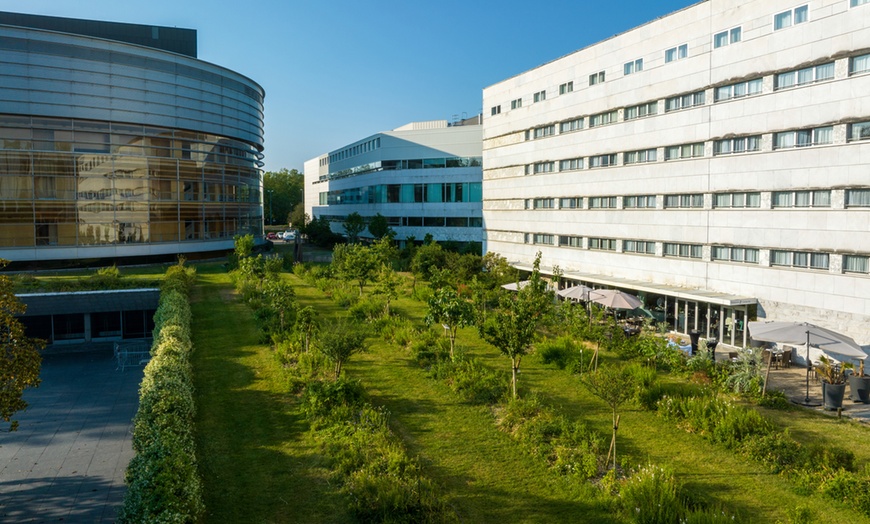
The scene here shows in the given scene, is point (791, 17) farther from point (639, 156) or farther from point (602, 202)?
point (602, 202)

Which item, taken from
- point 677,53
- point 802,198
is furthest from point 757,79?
point 802,198

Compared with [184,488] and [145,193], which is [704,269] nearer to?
[184,488]

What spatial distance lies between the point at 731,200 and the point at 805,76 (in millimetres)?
5767

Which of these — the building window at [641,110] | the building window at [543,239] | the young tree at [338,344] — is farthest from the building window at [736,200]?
the young tree at [338,344]

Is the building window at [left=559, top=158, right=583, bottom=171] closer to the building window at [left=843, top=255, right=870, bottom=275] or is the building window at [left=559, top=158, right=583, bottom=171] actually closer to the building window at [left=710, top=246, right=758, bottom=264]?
the building window at [left=710, top=246, right=758, bottom=264]

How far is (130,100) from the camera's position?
50.4 metres

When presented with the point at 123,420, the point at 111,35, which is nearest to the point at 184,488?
the point at 123,420

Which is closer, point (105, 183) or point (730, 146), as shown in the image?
point (730, 146)

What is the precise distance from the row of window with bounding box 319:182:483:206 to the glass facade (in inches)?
762

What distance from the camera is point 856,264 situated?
21.8 meters

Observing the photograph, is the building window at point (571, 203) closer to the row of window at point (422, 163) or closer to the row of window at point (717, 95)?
the row of window at point (717, 95)

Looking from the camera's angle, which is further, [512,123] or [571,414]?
[512,123]

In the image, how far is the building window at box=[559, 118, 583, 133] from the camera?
37500 millimetres

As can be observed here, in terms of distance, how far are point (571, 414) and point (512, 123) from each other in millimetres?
31292
